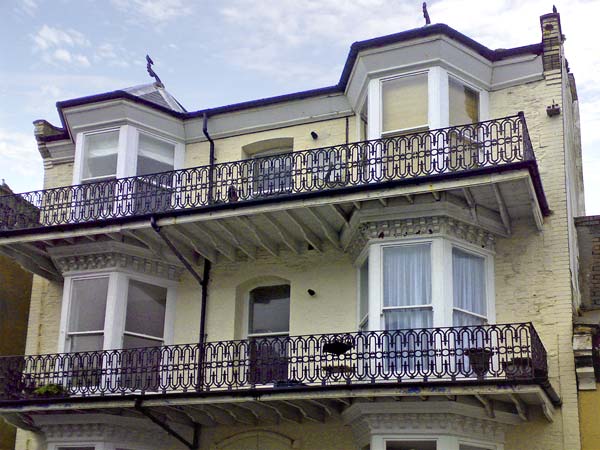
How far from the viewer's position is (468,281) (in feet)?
56.7

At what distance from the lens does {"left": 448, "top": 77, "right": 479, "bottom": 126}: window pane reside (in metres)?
18.4

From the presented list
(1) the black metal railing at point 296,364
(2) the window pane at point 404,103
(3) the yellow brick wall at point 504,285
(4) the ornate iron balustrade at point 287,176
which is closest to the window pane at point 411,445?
(1) the black metal railing at point 296,364

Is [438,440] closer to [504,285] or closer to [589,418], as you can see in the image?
[589,418]

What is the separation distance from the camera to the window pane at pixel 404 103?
18297mm

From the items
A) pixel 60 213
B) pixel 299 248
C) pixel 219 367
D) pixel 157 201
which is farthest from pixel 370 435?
pixel 60 213

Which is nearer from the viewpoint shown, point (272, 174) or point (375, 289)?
point (375, 289)

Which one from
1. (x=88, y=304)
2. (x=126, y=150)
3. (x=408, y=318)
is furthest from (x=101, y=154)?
(x=408, y=318)

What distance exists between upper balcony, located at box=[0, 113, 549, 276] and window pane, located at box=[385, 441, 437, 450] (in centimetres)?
423

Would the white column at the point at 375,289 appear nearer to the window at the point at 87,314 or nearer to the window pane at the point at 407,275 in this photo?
the window pane at the point at 407,275

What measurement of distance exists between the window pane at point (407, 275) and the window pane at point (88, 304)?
249 inches

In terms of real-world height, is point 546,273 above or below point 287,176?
below

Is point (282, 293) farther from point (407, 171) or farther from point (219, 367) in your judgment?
point (407, 171)

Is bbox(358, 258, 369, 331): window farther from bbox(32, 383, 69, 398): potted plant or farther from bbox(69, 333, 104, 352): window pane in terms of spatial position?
bbox(32, 383, 69, 398): potted plant

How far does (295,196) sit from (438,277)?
3.11m
